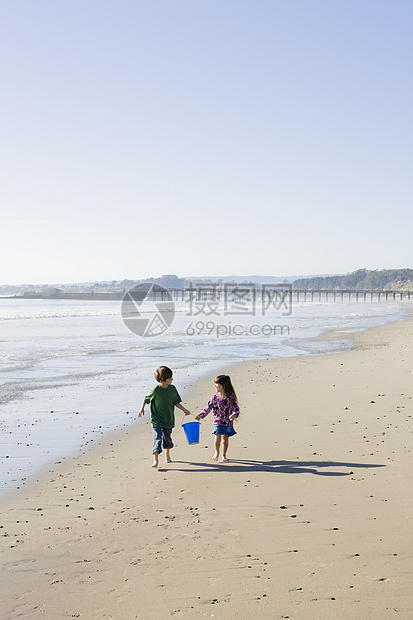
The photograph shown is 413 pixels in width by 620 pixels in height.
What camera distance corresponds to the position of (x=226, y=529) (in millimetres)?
5422

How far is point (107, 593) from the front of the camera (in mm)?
4312

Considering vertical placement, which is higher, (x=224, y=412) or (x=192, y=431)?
(x=224, y=412)

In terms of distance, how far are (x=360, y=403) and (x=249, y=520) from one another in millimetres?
6373

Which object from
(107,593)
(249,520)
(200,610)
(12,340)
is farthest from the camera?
(12,340)

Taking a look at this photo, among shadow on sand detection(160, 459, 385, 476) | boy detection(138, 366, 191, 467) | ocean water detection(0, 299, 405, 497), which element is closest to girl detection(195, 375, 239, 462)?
shadow on sand detection(160, 459, 385, 476)

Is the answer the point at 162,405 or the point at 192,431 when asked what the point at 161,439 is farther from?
the point at 192,431

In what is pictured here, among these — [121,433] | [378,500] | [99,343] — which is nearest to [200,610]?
[378,500]

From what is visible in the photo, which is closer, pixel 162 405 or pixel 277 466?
pixel 277 466

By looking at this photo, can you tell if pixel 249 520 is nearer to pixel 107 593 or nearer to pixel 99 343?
pixel 107 593

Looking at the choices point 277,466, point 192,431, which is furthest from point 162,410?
point 277,466

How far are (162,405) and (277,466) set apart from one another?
1705 millimetres

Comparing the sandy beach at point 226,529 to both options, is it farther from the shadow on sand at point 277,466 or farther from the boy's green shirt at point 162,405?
the boy's green shirt at point 162,405

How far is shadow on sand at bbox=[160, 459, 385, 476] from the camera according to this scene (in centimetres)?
716

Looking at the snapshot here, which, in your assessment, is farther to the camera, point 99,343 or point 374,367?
point 99,343
